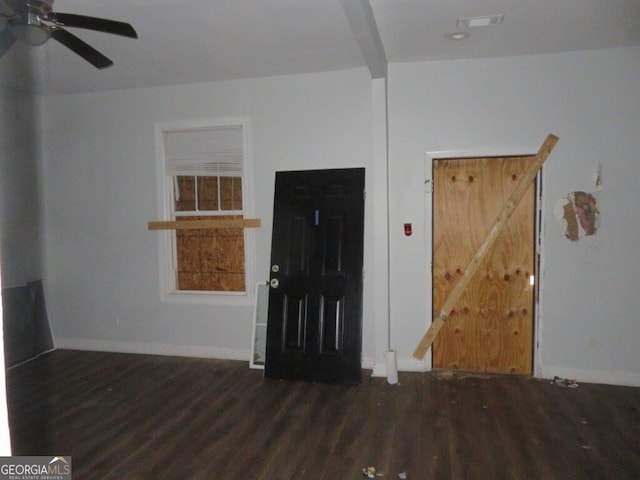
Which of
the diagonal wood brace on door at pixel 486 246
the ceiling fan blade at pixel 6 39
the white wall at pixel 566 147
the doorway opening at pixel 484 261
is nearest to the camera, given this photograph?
the ceiling fan blade at pixel 6 39

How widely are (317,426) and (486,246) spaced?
6.80 ft

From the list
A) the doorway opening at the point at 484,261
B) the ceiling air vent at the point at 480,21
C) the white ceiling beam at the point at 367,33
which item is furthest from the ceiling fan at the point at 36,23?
the doorway opening at the point at 484,261

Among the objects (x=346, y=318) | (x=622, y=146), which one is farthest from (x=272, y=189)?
(x=622, y=146)

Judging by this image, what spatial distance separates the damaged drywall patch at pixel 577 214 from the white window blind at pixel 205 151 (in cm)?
294

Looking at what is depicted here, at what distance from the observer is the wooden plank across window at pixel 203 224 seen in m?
4.09

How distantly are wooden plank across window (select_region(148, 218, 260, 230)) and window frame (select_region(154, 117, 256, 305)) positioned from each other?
62mm

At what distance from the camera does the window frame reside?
4.11m

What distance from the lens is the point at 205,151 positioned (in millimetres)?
4254

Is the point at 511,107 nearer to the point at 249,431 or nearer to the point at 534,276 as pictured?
the point at 534,276

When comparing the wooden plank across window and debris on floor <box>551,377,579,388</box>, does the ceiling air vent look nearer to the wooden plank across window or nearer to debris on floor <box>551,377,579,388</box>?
the wooden plank across window

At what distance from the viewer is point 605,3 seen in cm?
262

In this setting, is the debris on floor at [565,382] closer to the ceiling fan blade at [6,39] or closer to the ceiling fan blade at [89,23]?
the ceiling fan blade at [89,23]

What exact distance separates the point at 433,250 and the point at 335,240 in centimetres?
89

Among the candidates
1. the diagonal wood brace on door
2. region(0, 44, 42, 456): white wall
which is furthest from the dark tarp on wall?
the diagonal wood brace on door
